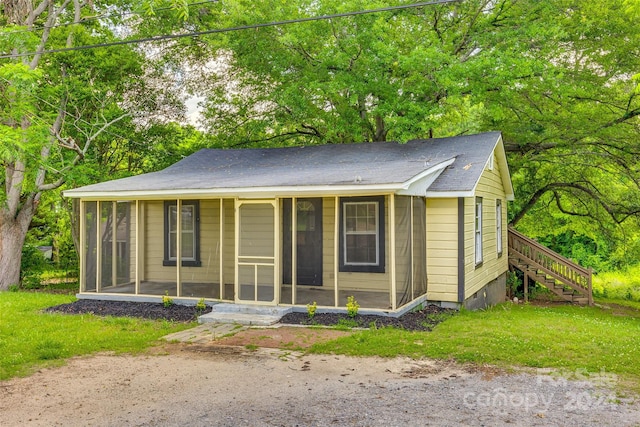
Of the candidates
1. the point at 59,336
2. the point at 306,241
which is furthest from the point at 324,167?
the point at 59,336

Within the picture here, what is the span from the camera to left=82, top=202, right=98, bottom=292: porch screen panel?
35.1 feet

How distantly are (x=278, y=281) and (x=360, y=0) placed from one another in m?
8.43

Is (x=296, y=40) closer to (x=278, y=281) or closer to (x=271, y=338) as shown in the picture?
(x=278, y=281)

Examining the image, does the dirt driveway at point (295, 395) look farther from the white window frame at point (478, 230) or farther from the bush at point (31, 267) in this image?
the bush at point (31, 267)

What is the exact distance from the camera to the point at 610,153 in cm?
1531

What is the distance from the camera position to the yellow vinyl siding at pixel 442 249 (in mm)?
9867

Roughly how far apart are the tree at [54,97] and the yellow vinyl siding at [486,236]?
33.7 feet

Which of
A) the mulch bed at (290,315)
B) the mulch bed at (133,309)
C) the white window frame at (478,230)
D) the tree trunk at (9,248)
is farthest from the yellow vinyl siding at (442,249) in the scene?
the tree trunk at (9,248)

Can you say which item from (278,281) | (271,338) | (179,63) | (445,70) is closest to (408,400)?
(271,338)

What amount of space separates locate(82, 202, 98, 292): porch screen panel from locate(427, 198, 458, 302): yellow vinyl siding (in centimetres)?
702

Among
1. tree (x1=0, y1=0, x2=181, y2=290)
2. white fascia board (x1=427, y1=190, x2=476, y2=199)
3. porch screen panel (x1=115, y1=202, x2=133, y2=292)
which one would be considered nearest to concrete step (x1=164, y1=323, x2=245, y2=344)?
porch screen panel (x1=115, y1=202, x2=133, y2=292)

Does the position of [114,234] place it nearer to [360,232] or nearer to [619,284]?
[360,232]

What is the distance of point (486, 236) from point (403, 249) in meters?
4.30

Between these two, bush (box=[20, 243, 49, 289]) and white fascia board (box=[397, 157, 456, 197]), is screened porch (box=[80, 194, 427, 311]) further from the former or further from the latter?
bush (box=[20, 243, 49, 289])
